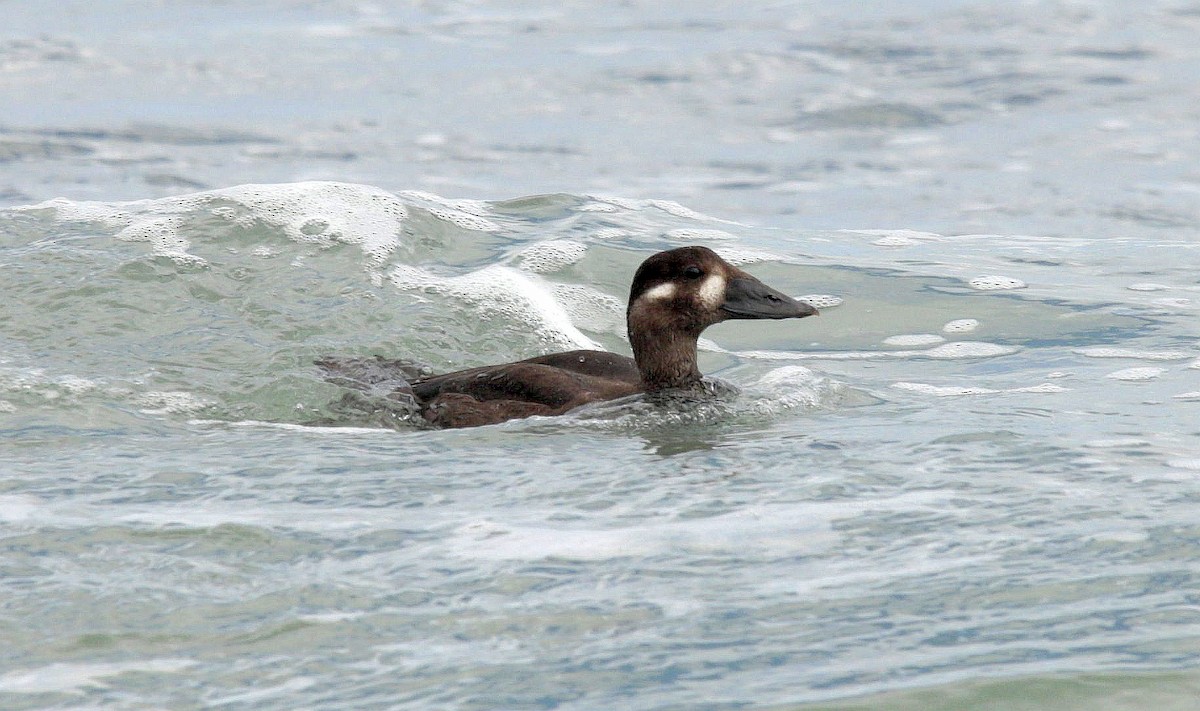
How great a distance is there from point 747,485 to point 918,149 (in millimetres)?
11465

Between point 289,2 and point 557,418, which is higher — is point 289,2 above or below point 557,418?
above

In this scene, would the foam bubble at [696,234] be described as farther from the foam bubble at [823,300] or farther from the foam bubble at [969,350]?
the foam bubble at [969,350]

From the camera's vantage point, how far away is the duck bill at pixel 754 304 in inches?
328

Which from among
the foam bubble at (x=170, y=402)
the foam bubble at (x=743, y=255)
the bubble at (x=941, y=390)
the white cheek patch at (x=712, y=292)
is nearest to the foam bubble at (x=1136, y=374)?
the bubble at (x=941, y=390)

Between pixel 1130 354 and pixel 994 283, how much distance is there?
214cm

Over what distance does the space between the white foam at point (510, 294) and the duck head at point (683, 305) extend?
6.14ft

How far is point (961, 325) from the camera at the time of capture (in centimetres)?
1041

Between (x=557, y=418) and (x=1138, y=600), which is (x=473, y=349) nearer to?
(x=557, y=418)

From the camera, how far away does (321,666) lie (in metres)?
4.88

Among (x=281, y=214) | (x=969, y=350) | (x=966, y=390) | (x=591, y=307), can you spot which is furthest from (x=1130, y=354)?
(x=281, y=214)

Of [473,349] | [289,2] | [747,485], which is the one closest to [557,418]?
[747,485]

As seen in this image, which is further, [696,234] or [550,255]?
[696,234]

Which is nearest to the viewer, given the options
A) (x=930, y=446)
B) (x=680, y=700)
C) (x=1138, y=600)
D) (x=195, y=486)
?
(x=680, y=700)

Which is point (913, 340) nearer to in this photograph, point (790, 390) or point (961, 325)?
point (961, 325)
